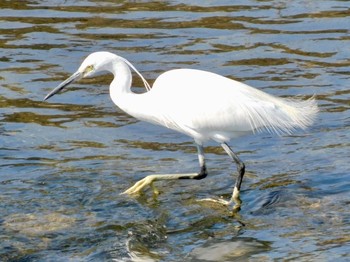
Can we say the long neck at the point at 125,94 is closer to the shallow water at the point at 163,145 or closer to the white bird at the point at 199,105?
the white bird at the point at 199,105

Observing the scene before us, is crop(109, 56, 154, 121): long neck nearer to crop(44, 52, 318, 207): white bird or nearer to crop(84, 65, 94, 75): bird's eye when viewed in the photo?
crop(44, 52, 318, 207): white bird

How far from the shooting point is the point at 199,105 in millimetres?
8742

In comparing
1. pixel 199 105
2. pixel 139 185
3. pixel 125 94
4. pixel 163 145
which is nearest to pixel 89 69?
pixel 125 94

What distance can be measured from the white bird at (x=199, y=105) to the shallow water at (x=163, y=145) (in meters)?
0.52

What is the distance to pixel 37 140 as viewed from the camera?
10.5 m

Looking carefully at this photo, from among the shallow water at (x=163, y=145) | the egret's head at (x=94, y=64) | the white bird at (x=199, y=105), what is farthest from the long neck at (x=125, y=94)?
the shallow water at (x=163, y=145)

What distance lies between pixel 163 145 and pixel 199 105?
1730 millimetres

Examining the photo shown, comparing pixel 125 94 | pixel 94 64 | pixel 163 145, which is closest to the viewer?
pixel 94 64

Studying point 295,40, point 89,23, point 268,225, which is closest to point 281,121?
point 268,225

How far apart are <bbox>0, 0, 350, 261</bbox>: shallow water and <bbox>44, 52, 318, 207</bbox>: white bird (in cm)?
52

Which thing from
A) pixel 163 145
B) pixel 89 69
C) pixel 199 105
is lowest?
pixel 163 145

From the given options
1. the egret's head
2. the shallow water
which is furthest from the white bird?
the shallow water

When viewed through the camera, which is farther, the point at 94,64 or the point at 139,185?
the point at 139,185

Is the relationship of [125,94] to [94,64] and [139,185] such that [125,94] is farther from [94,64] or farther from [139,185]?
[139,185]
